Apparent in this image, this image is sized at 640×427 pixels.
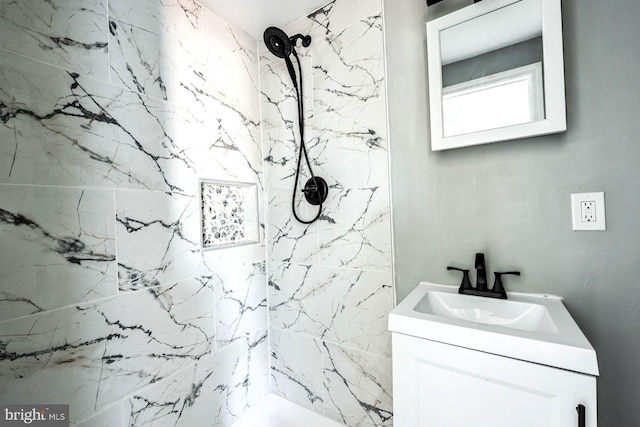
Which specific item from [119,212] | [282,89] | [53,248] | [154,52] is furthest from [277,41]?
[53,248]

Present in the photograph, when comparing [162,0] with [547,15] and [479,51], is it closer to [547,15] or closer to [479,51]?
[479,51]

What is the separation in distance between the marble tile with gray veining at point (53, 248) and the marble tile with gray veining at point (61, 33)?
1.47ft

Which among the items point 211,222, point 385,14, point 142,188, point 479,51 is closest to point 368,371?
point 211,222

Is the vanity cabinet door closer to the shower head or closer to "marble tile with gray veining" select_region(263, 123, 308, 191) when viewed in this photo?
"marble tile with gray veining" select_region(263, 123, 308, 191)

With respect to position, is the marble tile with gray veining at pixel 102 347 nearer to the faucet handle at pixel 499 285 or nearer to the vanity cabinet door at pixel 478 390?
the vanity cabinet door at pixel 478 390

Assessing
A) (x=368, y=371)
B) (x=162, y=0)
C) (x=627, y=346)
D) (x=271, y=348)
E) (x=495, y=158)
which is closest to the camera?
(x=627, y=346)

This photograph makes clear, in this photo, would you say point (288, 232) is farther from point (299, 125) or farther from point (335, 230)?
point (299, 125)

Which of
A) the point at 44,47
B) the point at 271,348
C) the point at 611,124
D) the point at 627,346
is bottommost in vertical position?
the point at 271,348

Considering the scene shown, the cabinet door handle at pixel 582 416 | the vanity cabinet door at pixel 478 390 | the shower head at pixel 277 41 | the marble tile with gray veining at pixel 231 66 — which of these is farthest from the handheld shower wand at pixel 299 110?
the cabinet door handle at pixel 582 416

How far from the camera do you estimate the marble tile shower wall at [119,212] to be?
Result: 2.80 feet

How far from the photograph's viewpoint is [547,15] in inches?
36.7

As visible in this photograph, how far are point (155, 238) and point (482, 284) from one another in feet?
4.40

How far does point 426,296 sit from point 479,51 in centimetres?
99

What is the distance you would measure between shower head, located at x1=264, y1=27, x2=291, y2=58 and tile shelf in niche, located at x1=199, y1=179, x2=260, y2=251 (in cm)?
73
